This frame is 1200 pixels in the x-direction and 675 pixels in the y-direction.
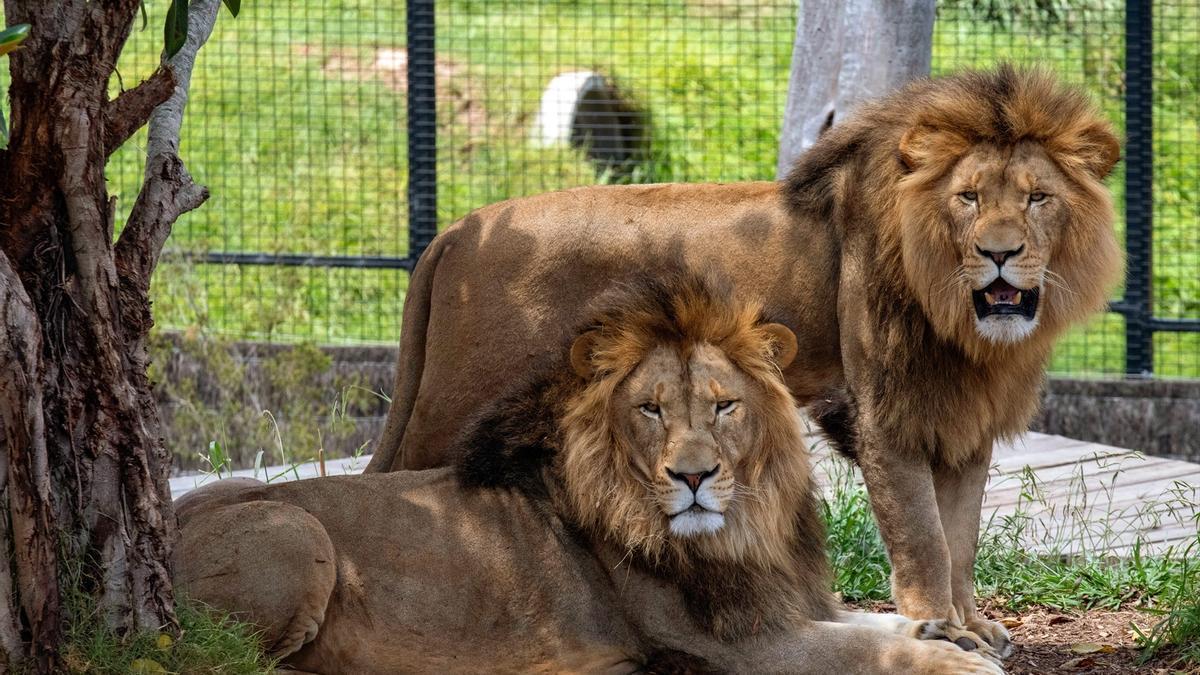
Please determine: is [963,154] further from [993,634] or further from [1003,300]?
[993,634]

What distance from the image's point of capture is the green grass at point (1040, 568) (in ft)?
14.1

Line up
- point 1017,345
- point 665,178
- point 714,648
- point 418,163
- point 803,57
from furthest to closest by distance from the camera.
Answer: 1. point 665,178
2. point 418,163
3. point 803,57
4. point 1017,345
5. point 714,648

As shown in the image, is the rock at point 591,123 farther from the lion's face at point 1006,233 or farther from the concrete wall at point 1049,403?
the lion's face at point 1006,233

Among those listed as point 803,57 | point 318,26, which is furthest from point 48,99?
point 318,26

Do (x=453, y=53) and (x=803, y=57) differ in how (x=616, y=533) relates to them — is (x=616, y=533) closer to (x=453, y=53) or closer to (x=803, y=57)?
(x=803, y=57)

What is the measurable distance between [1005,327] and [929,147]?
18.1 inches

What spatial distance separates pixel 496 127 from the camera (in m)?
9.25

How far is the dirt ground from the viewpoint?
3.73m

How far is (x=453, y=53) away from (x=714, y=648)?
21.3 ft

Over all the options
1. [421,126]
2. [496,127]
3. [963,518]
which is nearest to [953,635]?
[963,518]

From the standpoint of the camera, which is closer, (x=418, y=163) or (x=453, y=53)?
(x=418, y=163)

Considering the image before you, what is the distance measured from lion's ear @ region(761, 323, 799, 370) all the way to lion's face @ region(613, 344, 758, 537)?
127 mm

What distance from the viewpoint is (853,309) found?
150 inches

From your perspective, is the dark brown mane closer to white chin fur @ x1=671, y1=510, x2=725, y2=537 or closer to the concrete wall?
white chin fur @ x1=671, y1=510, x2=725, y2=537
